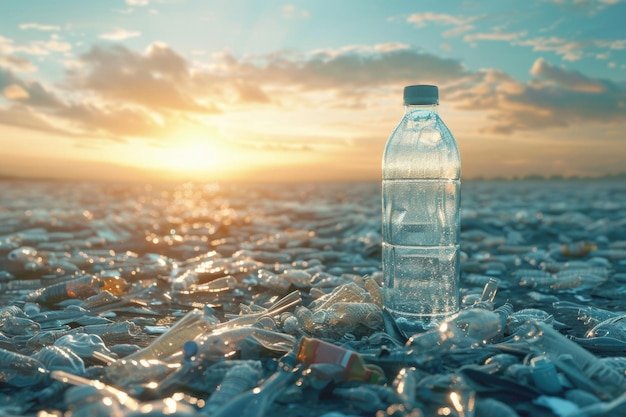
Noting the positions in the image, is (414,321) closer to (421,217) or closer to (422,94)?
(421,217)

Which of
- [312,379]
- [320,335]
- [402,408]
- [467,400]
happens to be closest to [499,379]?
[467,400]

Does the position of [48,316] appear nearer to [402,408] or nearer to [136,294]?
[136,294]

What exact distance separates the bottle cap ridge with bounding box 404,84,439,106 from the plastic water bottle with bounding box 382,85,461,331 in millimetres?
272

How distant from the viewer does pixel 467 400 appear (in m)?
2.28

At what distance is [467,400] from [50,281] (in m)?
4.47

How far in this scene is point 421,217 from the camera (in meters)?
3.78

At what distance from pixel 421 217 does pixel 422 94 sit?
2.99ft

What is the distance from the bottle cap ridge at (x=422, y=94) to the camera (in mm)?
3201

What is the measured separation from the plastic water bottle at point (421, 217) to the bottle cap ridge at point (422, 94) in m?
0.27

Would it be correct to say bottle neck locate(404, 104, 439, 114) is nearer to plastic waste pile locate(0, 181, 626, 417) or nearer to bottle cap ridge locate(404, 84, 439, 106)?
bottle cap ridge locate(404, 84, 439, 106)

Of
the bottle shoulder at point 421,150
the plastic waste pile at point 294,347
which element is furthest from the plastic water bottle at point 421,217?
the plastic waste pile at point 294,347

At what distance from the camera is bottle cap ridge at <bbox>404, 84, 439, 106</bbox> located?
10.5 feet

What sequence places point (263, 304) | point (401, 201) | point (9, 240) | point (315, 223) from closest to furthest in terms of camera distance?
point (401, 201)
point (263, 304)
point (9, 240)
point (315, 223)

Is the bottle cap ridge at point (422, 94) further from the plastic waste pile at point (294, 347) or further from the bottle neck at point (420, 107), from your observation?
the plastic waste pile at point (294, 347)
